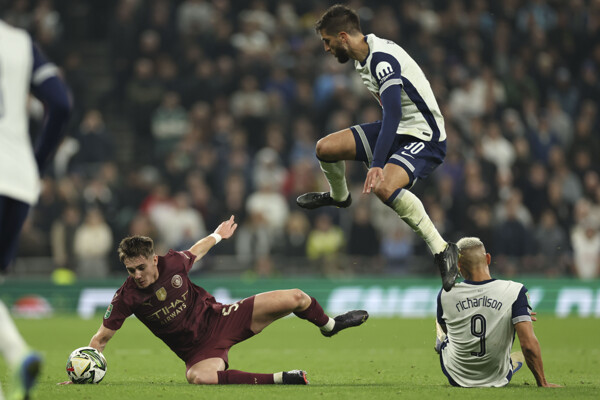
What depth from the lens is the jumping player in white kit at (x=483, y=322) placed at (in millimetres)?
7074

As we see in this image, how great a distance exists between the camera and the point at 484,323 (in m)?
7.16

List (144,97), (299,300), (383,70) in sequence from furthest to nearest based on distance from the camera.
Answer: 1. (144,97)
2. (299,300)
3. (383,70)

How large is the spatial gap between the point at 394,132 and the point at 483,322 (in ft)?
5.07

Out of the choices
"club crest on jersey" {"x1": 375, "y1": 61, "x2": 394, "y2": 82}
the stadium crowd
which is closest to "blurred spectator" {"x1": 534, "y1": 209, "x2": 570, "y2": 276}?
the stadium crowd

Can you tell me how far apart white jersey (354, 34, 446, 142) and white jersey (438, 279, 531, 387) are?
1.29 m

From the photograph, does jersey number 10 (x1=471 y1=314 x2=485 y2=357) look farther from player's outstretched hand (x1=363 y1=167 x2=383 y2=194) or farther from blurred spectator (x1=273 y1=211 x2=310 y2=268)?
blurred spectator (x1=273 y1=211 x2=310 y2=268)

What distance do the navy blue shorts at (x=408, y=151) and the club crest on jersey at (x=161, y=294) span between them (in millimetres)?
1896

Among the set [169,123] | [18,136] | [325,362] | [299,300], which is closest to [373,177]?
[299,300]

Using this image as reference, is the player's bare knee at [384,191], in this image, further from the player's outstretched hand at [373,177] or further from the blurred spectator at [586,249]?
the blurred spectator at [586,249]

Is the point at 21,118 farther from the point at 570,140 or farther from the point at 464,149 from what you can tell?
the point at 570,140

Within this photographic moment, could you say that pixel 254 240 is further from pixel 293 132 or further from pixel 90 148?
pixel 90 148

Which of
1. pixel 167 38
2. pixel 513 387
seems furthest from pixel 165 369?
pixel 167 38

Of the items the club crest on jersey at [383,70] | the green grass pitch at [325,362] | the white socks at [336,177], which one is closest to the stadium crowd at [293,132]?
the green grass pitch at [325,362]

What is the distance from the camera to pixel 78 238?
16.1 metres
